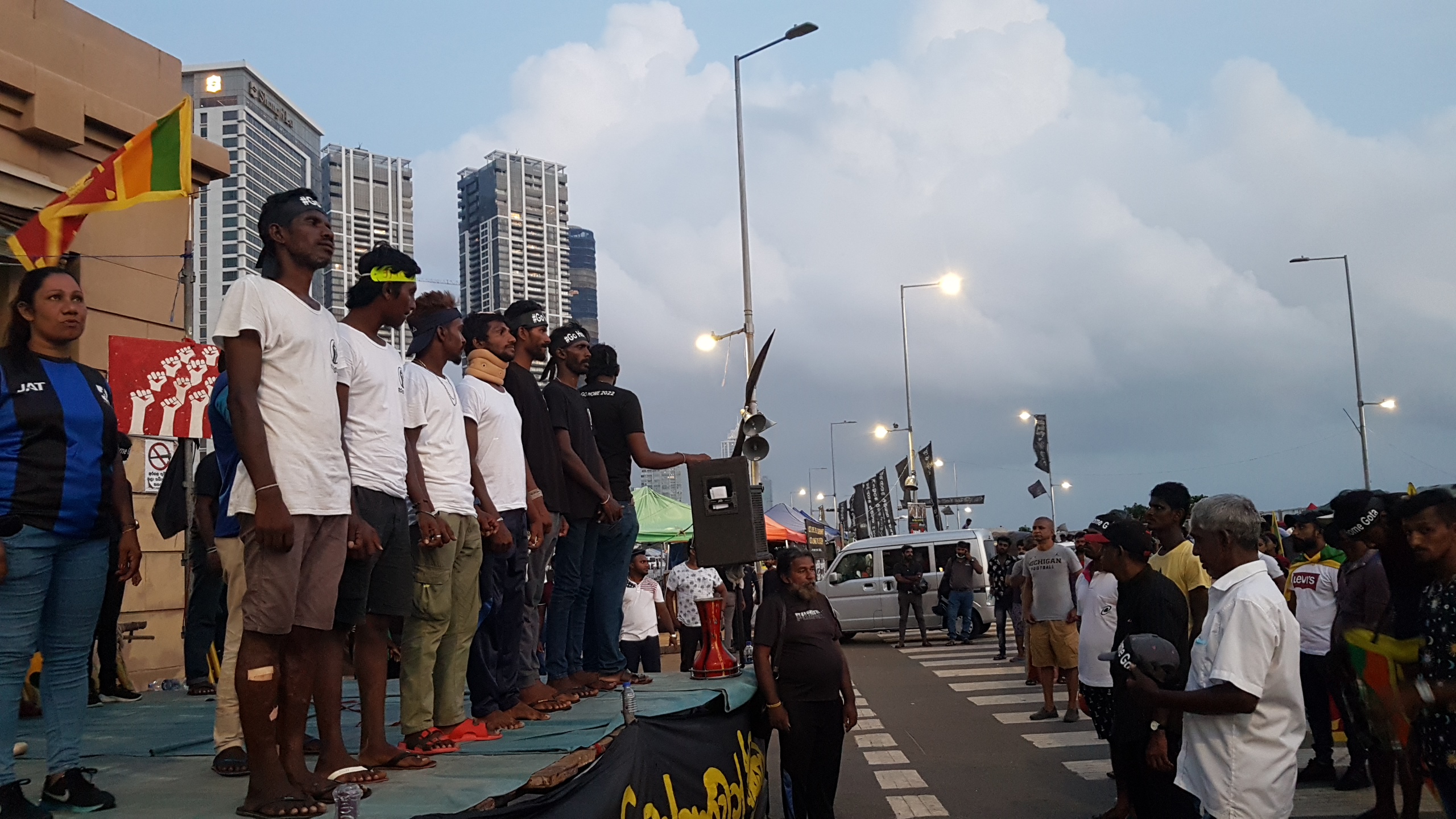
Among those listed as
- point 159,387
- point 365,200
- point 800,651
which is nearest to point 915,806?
point 800,651

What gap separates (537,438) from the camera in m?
5.85

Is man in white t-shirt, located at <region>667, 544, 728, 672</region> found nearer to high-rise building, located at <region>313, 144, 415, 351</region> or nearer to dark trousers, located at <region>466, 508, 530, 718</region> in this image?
dark trousers, located at <region>466, 508, 530, 718</region>

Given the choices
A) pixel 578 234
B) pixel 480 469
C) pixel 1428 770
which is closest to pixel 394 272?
pixel 480 469

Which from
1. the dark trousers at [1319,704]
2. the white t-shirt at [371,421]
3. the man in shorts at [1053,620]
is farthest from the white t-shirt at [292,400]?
the man in shorts at [1053,620]

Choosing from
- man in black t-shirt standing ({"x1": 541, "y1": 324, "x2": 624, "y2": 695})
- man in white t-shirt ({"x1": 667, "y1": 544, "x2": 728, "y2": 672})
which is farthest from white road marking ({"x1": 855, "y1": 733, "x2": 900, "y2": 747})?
man in black t-shirt standing ({"x1": 541, "y1": 324, "x2": 624, "y2": 695})

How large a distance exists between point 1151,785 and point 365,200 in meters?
35.5

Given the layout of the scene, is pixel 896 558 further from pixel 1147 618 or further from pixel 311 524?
pixel 311 524

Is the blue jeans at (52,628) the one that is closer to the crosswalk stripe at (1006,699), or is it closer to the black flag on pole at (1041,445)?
the crosswalk stripe at (1006,699)

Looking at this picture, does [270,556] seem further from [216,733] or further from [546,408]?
[546,408]

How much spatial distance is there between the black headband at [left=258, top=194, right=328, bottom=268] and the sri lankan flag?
5673mm

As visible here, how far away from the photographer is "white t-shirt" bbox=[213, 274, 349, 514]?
3.35m

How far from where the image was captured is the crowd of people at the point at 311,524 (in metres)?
3.29

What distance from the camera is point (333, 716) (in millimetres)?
3674

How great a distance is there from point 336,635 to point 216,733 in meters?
0.73
